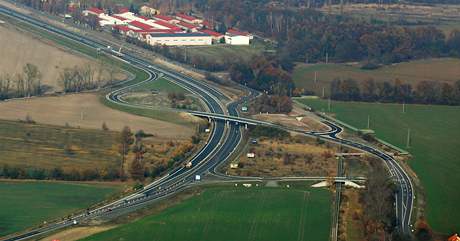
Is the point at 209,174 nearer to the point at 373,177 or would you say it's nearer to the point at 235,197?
the point at 235,197

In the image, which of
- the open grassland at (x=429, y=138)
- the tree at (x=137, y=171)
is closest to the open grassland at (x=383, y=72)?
the open grassland at (x=429, y=138)

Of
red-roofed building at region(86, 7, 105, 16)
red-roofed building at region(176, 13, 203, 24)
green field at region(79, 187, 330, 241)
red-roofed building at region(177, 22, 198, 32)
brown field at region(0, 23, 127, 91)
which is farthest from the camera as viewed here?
red-roofed building at region(86, 7, 105, 16)

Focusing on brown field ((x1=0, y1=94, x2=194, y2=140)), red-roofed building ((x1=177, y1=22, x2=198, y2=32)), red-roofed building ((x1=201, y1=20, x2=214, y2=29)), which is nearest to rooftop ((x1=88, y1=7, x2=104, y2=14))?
red-roofed building ((x1=177, y1=22, x2=198, y2=32))

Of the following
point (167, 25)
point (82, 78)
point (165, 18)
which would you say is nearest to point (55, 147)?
point (82, 78)

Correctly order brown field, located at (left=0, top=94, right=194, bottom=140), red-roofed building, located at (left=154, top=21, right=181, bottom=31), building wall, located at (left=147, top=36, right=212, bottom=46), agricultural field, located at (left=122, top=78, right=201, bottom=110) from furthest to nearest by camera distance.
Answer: red-roofed building, located at (left=154, top=21, right=181, bottom=31), building wall, located at (left=147, top=36, right=212, bottom=46), agricultural field, located at (left=122, top=78, right=201, bottom=110), brown field, located at (left=0, top=94, right=194, bottom=140)

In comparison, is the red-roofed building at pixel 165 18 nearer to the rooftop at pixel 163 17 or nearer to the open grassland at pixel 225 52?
→ the rooftop at pixel 163 17

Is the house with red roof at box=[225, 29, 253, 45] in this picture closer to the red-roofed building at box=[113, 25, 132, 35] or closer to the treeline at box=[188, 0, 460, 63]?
the treeline at box=[188, 0, 460, 63]

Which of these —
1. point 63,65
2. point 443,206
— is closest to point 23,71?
point 63,65

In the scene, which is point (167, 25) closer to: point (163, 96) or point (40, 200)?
point (163, 96)
